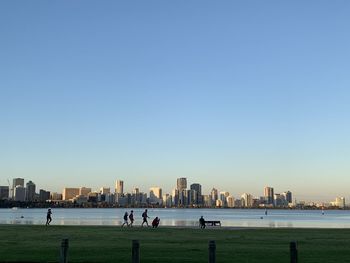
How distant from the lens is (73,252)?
2353 cm

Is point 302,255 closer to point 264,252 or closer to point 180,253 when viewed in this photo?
point 264,252

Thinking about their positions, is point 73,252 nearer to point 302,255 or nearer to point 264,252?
point 264,252

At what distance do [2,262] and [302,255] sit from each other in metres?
12.7

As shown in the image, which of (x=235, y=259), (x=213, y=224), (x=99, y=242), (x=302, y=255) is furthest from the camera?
(x=213, y=224)

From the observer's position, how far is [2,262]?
65.6ft

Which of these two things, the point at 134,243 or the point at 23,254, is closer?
the point at 134,243

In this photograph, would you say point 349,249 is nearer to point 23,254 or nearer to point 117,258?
point 117,258

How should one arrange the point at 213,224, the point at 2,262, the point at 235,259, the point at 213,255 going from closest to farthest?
the point at 213,255 → the point at 2,262 → the point at 235,259 → the point at 213,224

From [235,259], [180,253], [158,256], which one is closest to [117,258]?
Result: [158,256]

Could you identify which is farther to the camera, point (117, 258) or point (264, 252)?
point (264, 252)

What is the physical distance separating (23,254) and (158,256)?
593 centimetres

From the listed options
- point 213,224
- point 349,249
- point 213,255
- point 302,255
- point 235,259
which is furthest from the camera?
point 213,224

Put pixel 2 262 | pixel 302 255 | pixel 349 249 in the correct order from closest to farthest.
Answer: pixel 2 262 < pixel 302 255 < pixel 349 249

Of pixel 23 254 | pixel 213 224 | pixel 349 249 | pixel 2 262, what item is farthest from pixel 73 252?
pixel 213 224
